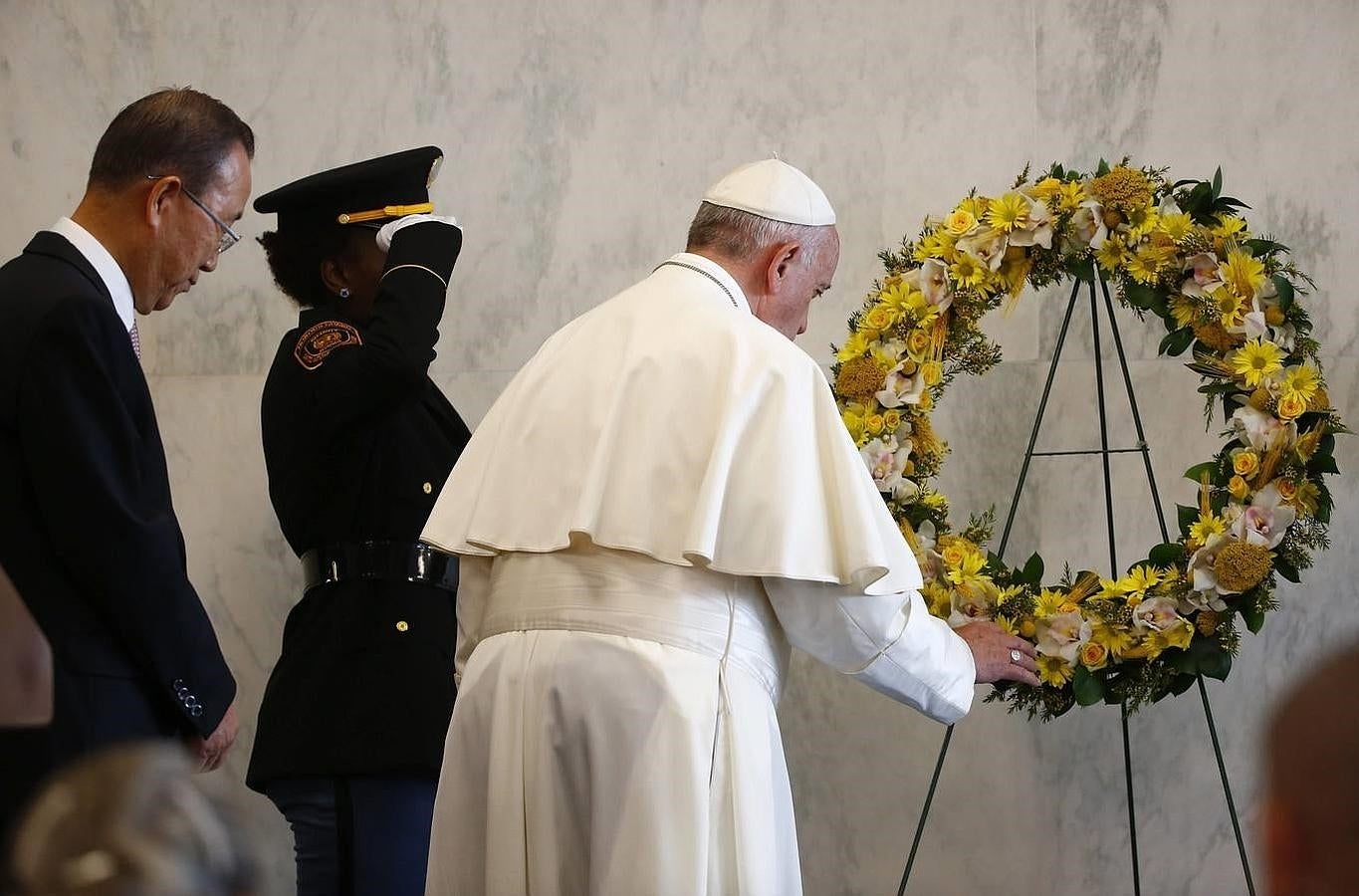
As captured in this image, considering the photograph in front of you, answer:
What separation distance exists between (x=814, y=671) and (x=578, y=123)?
5.74 ft

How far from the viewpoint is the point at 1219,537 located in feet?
10.7

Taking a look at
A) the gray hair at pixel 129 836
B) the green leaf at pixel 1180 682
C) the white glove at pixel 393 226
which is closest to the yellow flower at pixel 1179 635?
the green leaf at pixel 1180 682

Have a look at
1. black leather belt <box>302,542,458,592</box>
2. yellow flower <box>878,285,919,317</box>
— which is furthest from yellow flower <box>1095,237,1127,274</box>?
black leather belt <box>302,542,458,592</box>

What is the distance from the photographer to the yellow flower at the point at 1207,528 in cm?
328

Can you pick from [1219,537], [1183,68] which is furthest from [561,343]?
[1183,68]

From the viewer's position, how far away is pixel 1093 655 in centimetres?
332

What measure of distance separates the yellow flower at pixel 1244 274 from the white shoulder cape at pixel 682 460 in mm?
1227

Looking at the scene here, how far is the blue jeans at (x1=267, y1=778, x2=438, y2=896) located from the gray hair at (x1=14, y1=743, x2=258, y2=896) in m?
2.44

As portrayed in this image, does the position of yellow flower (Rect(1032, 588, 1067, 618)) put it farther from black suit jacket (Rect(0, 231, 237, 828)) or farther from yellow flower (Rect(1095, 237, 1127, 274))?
black suit jacket (Rect(0, 231, 237, 828))

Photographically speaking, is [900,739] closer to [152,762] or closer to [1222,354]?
[1222,354]

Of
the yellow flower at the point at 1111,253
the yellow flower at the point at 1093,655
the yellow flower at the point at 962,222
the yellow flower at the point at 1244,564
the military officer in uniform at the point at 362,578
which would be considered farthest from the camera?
the yellow flower at the point at 962,222

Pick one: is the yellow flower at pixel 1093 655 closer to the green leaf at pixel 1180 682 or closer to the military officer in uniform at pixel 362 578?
the green leaf at pixel 1180 682

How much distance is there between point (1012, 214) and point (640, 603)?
1.57 meters

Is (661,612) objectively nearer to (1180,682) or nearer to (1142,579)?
(1142,579)
